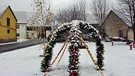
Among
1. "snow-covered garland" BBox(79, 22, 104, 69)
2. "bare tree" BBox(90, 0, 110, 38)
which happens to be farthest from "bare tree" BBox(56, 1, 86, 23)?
"snow-covered garland" BBox(79, 22, 104, 69)

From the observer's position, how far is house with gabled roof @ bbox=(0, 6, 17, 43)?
41250 mm

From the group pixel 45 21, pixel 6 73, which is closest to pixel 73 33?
pixel 6 73

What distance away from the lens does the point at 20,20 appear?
66.1 meters

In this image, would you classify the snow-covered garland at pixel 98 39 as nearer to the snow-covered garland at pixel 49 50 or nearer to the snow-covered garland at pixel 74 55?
the snow-covered garland at pixel 49 50

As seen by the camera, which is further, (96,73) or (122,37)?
(122,37)

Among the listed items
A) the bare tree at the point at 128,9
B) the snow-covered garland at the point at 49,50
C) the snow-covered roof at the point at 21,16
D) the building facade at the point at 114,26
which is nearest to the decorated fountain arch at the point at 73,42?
the snow-covered garland at the point at 49,50

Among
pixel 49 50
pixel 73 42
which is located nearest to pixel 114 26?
pixel 49 50

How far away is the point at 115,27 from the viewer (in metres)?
49.2

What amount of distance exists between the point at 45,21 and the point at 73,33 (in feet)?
27.6

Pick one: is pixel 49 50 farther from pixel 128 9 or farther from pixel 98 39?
pixel 128 9

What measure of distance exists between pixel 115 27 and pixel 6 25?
2319cm

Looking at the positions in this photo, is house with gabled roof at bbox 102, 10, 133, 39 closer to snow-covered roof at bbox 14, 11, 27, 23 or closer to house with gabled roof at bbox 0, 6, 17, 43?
house with gabled roof at bbox 0, 6, 17, 43

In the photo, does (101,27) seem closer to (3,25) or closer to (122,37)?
(122,37)

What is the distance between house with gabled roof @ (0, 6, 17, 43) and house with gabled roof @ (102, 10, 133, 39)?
19957 mm
